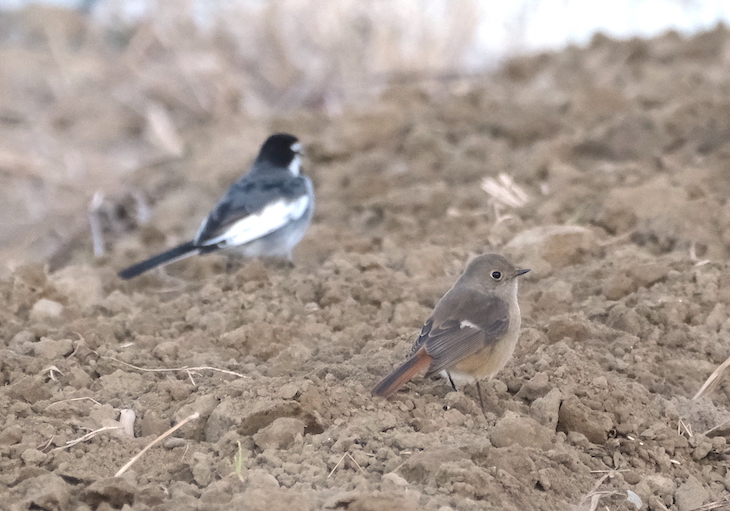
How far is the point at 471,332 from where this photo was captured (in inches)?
144

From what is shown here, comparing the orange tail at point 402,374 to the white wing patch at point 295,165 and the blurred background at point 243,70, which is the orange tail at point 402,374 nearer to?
the white wing patch at point 295,165

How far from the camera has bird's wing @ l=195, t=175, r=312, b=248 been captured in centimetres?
560

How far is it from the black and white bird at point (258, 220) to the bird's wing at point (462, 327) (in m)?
2.11

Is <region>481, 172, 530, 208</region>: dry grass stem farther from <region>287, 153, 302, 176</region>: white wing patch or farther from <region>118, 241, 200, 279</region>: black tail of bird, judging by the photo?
<region>118, 241, 200, 279</region>: black tail of bird

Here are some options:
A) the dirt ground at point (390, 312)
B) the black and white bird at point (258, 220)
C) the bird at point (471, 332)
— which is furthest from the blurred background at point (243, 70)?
the bird at point (471, 332)

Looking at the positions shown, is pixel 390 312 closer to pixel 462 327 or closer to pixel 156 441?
pixel 462 327

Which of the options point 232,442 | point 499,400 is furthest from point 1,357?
point 499,400

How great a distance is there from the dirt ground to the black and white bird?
0.20 meters

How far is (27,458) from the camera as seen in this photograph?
300 centimetres

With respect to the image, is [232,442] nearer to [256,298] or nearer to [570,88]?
[256,298]

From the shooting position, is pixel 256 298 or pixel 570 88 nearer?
pixel 256 298

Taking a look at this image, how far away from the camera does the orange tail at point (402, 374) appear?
10.9 feet

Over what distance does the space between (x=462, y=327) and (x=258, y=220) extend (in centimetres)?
248

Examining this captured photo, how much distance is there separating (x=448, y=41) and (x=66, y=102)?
4.28 metres
